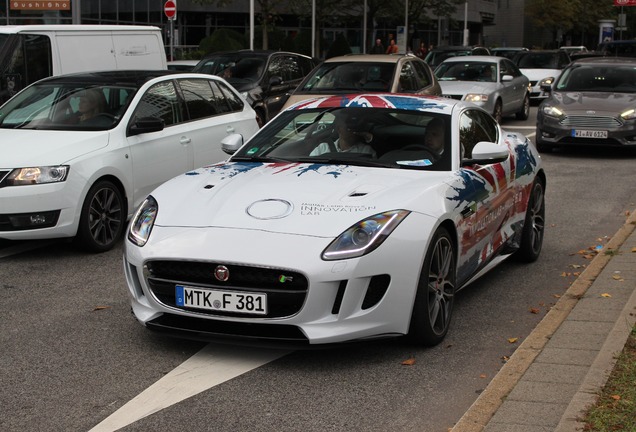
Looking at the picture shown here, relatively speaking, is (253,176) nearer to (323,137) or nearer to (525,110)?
(323,137)

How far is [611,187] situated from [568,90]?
462 cm

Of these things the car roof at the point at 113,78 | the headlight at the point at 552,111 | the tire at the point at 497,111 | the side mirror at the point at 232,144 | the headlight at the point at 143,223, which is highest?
the car roof at the point at 113,78

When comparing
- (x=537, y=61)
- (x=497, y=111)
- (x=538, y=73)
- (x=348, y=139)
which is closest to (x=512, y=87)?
(x=497, y=111)

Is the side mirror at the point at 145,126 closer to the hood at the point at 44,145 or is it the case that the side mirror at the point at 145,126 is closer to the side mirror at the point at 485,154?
the hood at the point at 44,145

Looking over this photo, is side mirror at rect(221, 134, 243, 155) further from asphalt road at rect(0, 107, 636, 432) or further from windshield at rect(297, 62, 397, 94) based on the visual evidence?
windshield at rect(297, 62, 397, 94)

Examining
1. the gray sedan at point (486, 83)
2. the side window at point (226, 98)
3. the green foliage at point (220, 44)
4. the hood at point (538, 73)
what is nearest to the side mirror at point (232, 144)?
the side window at point (226, 98)

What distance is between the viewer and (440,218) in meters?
5.98

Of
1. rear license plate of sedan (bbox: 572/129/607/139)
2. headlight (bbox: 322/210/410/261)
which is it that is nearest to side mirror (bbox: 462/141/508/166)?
headlight (bbox: 322/210/410/261)

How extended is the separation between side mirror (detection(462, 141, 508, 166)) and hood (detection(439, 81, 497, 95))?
14.2m

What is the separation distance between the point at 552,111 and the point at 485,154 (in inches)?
425

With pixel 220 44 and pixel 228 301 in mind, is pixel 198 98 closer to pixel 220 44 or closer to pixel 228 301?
pixel 228 301

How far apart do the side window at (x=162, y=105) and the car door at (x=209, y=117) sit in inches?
6.8

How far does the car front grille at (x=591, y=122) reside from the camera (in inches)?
649

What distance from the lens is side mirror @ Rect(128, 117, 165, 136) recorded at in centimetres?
931
